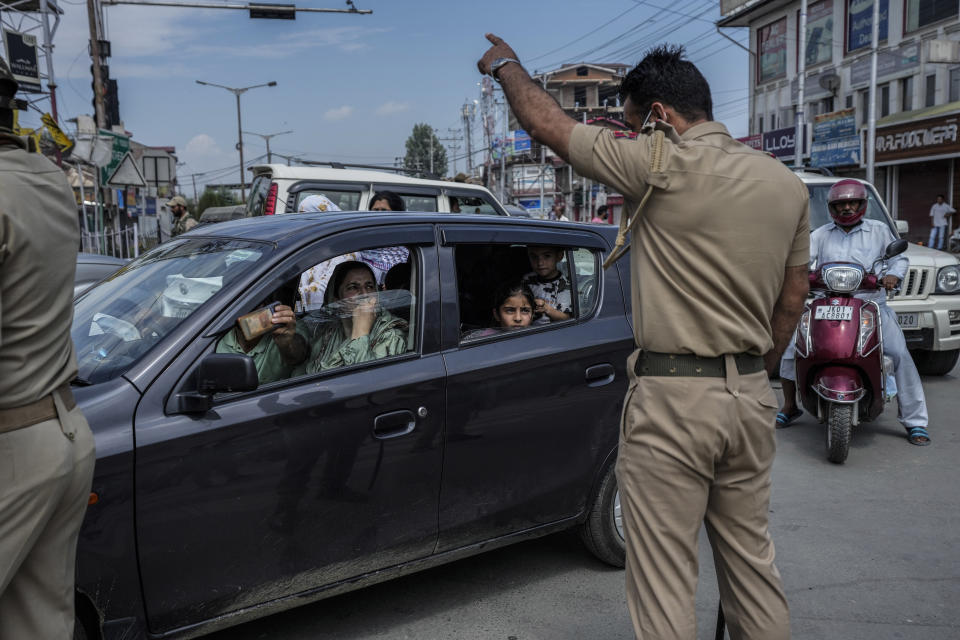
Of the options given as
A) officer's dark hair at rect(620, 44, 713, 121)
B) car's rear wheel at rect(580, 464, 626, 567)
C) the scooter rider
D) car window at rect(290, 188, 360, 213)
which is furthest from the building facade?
officer's dark hair at rect(620, 44, 713, 121)

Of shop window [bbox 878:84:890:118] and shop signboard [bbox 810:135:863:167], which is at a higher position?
shop window [bbox 878:84:890:118]

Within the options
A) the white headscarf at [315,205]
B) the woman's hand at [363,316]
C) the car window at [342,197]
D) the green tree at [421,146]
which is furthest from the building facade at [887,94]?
the green tree at [421,146]

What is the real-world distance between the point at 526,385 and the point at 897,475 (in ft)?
11.3

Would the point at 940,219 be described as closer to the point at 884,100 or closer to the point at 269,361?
the point at 884,100

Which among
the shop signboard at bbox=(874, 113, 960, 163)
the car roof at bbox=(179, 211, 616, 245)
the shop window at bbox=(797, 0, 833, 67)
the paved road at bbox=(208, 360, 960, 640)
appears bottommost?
the paved road at bbox=(208, 360, 960, 640)

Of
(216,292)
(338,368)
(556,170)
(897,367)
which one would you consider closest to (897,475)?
(897,367)

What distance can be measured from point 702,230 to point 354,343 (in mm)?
1604

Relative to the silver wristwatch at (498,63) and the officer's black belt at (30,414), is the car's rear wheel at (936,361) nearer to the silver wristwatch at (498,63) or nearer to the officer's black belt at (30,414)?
the silver wristwatch at (498,63)

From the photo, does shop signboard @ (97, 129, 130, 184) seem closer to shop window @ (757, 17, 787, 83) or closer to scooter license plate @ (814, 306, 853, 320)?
scooter license plate @ (814, 306, 853, 320)

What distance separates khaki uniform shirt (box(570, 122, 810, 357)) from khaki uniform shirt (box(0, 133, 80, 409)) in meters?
1.36

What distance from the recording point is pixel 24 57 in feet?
70.1

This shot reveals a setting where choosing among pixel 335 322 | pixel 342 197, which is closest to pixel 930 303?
pixel 342 197

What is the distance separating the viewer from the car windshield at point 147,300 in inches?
118

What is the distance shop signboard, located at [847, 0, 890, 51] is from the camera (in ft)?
108
